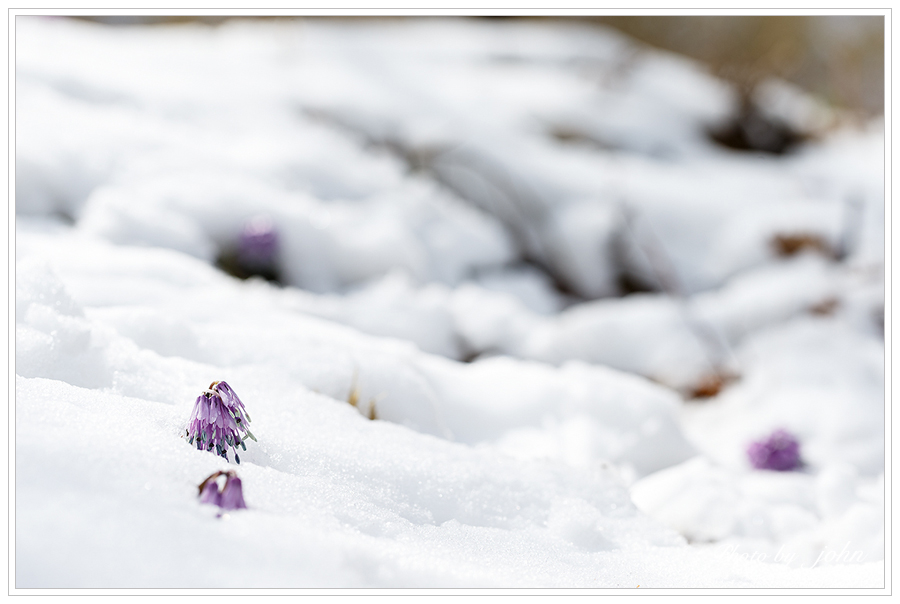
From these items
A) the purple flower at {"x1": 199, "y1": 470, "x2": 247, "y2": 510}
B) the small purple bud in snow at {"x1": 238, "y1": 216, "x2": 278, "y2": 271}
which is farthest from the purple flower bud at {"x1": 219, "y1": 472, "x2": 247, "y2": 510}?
the small purple bud in snow at {"x1": 238, "y1": 216, "x2": 278, "y2": 271}

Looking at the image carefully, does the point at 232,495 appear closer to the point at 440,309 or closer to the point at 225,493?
the point at 225,493

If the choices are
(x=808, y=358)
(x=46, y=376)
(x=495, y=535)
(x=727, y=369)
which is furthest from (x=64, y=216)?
(x=808, y=358)

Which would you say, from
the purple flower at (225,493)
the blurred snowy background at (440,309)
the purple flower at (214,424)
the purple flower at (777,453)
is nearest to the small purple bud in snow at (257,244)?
the blurred snowy background at (440,309)

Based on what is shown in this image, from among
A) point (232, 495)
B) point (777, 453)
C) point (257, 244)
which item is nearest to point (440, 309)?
point (257, 244)

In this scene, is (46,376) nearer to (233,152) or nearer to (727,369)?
(233,152)

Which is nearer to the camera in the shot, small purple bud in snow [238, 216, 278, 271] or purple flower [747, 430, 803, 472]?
purple flower [747, 430, 803, 472]

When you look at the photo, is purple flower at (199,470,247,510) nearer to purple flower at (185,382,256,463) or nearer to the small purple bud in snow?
purple flower at (185,382,256,463)
